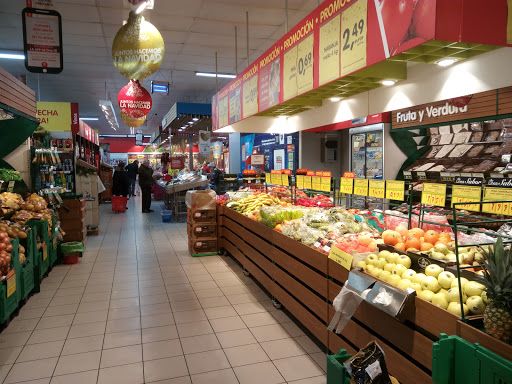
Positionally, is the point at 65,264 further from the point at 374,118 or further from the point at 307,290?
the point at 374,118

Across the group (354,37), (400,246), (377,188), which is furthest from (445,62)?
(400,246)

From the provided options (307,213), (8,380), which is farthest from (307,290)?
(8,380)

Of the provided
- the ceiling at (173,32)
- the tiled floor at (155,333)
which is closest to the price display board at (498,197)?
Answer: the tiled floor at (155,333)

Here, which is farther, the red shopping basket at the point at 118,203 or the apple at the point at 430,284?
the red shopping basket at the point at 118,203

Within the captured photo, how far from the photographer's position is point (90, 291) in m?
4.89

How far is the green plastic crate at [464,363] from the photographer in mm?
1413

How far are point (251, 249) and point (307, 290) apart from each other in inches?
72.7

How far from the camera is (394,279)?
223 centimetres

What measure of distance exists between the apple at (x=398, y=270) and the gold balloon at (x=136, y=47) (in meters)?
3.19

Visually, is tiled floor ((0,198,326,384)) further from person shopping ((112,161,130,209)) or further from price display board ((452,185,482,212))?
person shopping ((112,161,130,209))

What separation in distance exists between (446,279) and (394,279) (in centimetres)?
31

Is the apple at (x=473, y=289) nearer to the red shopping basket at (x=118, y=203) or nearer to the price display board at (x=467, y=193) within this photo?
the price display board at (x=467, y=193)

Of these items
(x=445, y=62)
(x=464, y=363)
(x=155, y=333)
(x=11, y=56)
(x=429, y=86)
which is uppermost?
(x=11, y=56)

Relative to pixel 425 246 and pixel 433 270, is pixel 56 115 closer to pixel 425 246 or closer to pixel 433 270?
pixel 425 246
